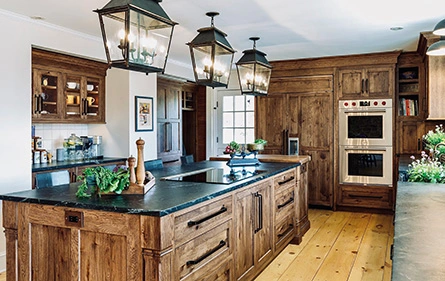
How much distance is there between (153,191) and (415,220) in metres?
1.46

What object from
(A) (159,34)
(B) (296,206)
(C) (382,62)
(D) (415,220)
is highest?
(C) (382,62)

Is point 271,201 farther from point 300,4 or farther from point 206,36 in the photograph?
point 300,4

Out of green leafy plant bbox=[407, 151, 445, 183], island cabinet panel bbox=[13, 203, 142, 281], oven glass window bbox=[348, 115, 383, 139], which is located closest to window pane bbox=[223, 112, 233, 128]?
oven glass window bbox=[348, 115, 383, 139]

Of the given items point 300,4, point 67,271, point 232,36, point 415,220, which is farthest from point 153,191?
point 232,36

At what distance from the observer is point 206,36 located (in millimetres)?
2920

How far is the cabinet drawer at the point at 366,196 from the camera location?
18.9 feet

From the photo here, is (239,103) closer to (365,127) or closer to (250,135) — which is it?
(250,135)

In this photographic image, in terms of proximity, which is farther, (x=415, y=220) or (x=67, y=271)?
(x=67, y=271)

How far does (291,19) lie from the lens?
3.98 m

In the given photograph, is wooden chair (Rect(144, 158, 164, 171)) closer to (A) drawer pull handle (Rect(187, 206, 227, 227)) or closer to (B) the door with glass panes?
(A) drawer pull handle (Rect(187, 206, 227, 227))

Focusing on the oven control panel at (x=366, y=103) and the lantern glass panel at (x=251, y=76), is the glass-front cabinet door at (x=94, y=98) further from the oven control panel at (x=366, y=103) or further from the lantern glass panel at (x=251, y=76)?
the oven control panel at (x=366, y=103)

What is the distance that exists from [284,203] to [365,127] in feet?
8.49

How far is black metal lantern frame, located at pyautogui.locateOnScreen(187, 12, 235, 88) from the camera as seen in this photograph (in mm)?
2912

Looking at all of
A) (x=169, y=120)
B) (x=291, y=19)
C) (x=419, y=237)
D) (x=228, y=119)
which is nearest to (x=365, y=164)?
(x=228, y=119)
